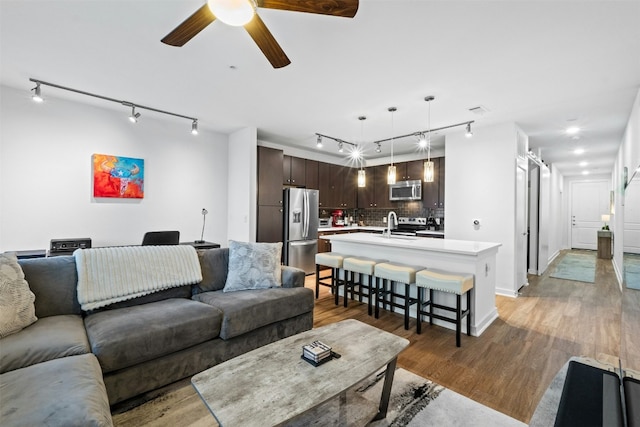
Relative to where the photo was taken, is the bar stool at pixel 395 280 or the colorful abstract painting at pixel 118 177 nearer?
the bar stool at pixel 395 280

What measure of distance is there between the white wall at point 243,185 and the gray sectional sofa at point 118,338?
184 centimetres

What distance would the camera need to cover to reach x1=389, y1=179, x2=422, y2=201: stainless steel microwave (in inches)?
237

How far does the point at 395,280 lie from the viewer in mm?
3148

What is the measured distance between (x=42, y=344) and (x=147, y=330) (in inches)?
19.9

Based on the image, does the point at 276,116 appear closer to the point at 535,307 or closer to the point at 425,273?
the point at 425,273

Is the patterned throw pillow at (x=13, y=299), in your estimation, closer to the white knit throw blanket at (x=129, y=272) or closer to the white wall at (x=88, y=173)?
the white knit throw blanket at (x=129, y=272)

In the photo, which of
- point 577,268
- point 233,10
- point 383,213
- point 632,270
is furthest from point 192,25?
point 577,268

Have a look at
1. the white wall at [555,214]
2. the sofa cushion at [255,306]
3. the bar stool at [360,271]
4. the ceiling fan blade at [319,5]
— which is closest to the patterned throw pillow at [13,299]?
the sofa cushion at [255,306]

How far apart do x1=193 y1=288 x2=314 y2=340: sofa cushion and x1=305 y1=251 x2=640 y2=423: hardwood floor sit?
1.96ft

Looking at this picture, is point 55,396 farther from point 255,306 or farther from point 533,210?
point 533,210

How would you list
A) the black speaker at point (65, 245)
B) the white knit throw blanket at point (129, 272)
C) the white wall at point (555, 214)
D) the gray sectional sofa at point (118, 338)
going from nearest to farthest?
1. the gray sectional sofa at point (118, 338)
2. the white knit throw blanket at point (129, 272)
3. the black speaker at point (65, 245)
4. the white wall at point (555, 214)

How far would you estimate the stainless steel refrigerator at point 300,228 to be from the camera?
5.35 metres

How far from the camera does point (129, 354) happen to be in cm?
178

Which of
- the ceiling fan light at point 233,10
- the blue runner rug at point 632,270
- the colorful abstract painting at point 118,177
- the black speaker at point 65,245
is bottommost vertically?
the black speaker at point 65,245
